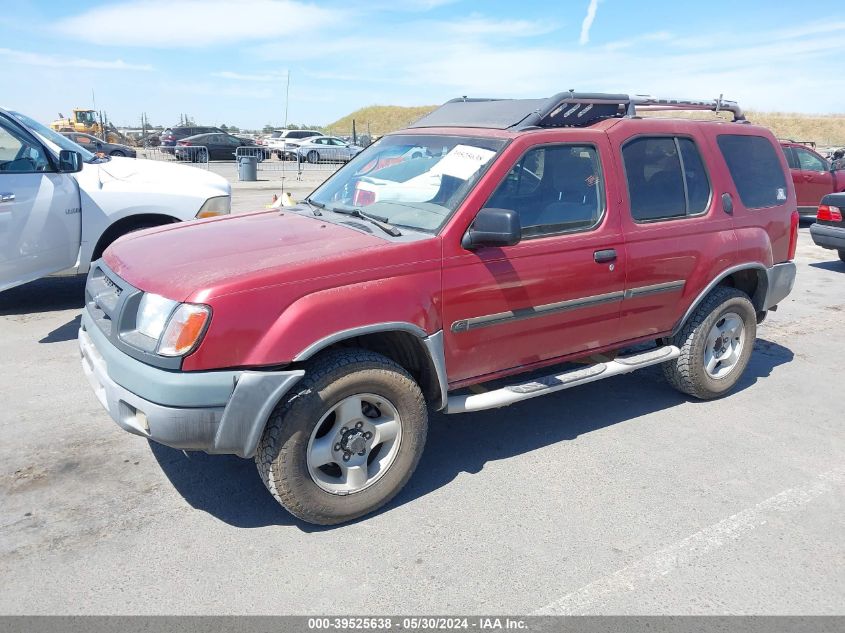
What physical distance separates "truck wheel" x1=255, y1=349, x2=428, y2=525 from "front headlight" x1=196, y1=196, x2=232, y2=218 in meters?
4.33

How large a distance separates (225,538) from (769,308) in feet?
14.2

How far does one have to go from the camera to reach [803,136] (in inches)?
2667

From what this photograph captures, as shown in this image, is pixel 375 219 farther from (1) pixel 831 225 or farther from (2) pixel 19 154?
(1) pixel 831 225

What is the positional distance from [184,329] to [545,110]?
97.6 inches

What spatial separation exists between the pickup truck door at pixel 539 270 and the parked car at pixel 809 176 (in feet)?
38.4

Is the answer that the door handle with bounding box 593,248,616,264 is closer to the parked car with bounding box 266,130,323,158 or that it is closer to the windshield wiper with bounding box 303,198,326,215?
the windshield wiper with bounding box 303,198,326,215

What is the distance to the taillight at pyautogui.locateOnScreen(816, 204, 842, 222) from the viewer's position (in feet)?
32.2

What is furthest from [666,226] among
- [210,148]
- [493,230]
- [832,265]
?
[210,148]

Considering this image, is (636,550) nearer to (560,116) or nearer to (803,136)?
(560,116)

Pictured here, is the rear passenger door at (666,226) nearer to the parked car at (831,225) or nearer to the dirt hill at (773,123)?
the parked car at (831,225)

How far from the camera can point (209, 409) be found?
2.96 metres

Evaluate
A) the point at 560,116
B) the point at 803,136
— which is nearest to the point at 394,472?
the point at 560,116

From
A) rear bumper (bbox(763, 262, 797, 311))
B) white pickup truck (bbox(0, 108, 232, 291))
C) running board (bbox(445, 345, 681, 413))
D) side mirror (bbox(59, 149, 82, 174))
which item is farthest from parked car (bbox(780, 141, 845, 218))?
side mirror (bbox(59, 149, 82, 174))

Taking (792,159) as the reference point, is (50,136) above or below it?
above
